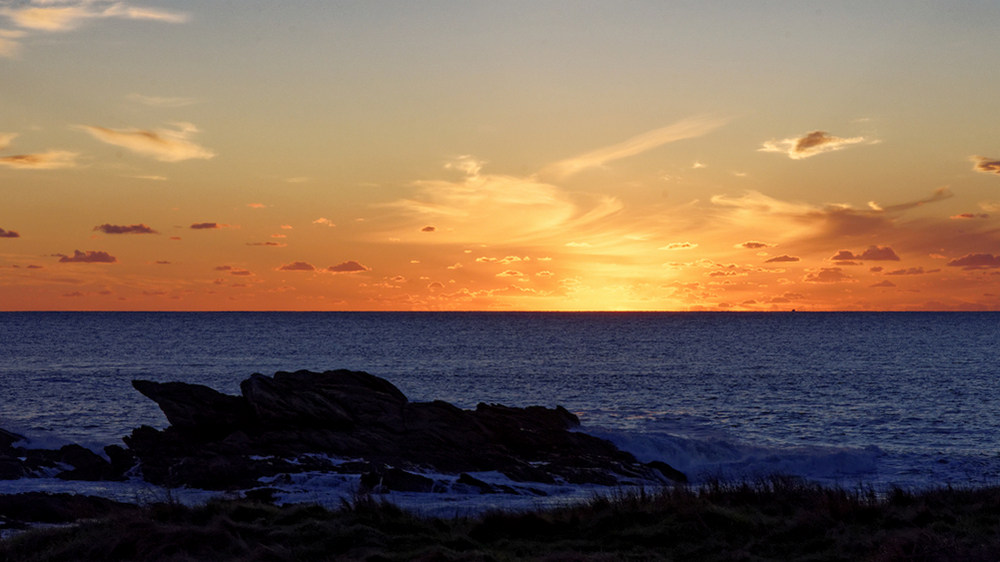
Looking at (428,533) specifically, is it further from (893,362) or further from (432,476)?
(893,362)

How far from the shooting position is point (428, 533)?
17.6m

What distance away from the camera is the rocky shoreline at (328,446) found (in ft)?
102

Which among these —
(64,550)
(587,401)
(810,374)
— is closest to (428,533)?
(64,550)

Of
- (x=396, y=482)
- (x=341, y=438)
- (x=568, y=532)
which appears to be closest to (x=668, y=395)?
(x=341, y=438)

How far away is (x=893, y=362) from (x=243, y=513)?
101m

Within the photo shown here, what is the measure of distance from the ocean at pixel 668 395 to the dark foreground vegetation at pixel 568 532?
770cm

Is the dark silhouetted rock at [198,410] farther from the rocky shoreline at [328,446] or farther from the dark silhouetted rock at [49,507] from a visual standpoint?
the dark silhouetted rock at [49,507]

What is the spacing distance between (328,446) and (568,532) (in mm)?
18159

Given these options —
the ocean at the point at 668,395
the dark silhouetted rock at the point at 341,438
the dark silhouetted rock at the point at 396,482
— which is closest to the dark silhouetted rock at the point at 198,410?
the dark silhouetted rock at the point at 341,438

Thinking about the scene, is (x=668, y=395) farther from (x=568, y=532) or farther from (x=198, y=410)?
(x=568, y=532)

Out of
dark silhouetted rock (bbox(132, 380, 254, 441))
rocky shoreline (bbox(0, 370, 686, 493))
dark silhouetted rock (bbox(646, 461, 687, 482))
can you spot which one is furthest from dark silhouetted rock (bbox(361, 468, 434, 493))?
dark silhouetted rock (bbox(646, 461, 687, 482))

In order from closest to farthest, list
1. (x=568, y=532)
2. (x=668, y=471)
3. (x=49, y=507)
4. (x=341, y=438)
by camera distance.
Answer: (x=568, y=532), (x=49, y=507), (x=341, y=438), (x=668, y=471)

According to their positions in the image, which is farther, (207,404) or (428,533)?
(207,404)

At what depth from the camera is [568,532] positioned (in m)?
18.1
